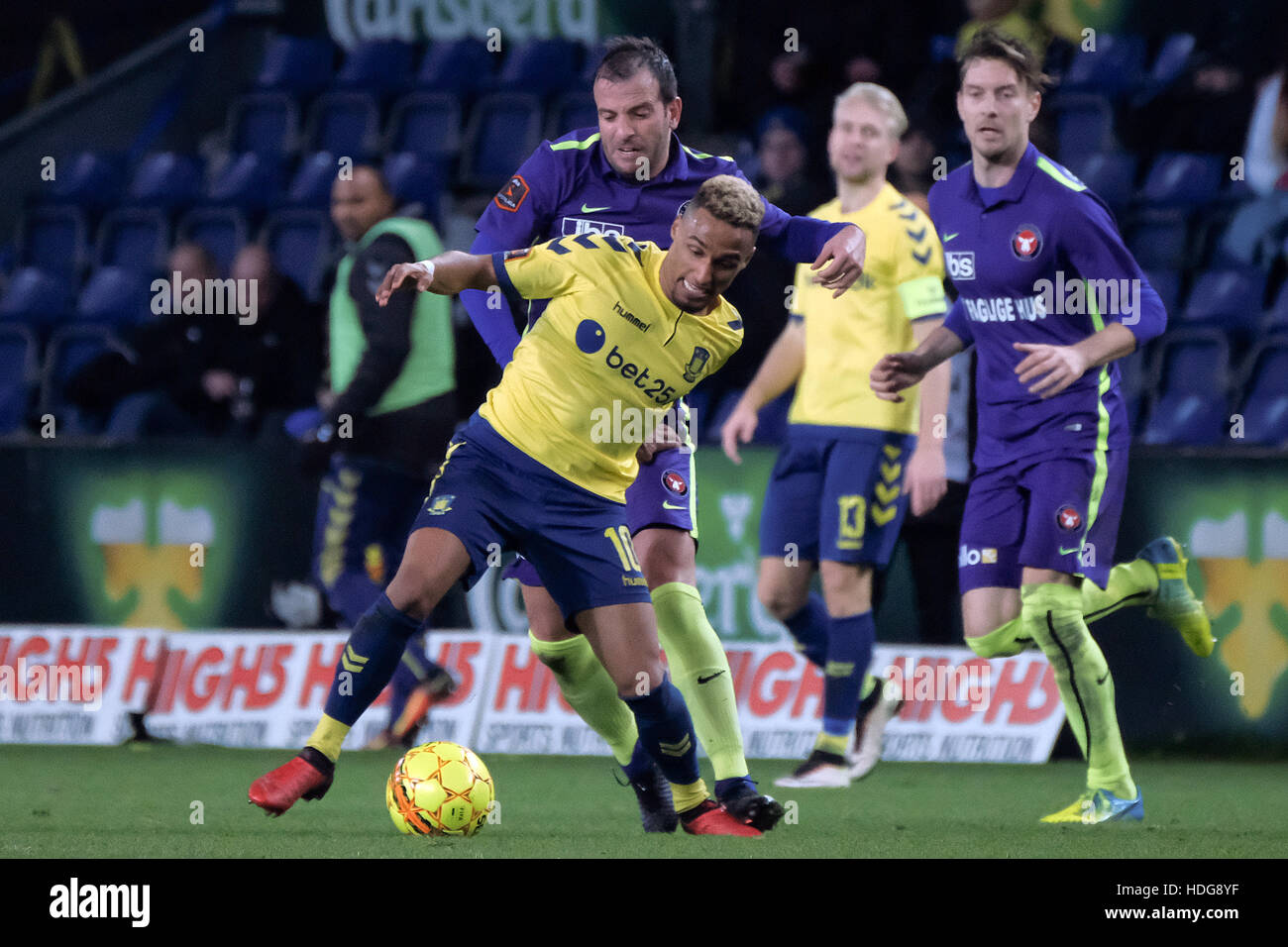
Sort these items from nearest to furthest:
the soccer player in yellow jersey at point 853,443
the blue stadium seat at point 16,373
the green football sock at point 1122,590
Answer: the green football sock at point 1122,590, the soccer player in yellow jersey at point 853,443, the blue stadium seat at point 16,373

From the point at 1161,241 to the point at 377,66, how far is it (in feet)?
17.9

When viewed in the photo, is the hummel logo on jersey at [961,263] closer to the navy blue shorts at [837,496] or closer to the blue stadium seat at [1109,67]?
the navy blue shorts at [837,496]

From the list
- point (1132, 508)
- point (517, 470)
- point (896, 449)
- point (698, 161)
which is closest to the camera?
point (517, 470)

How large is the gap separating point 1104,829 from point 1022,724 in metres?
2.63

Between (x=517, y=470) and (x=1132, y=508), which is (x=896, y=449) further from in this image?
(x=517, y=470)

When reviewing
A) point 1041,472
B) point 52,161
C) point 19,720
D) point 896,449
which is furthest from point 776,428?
point 52,161

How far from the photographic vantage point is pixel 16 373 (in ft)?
37.1

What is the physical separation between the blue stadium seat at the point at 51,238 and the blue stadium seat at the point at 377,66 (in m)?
1.93

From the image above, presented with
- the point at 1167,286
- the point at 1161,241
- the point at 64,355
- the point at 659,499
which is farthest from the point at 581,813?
the point at 64,355

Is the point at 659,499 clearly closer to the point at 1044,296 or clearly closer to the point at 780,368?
the point at 1044,296

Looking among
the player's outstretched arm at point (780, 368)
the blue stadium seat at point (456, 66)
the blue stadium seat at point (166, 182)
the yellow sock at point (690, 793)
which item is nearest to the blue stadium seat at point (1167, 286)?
the player's outstretched arm at point (780, 368)

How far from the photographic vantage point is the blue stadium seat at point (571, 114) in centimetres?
1124

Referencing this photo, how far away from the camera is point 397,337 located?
27.9 feet

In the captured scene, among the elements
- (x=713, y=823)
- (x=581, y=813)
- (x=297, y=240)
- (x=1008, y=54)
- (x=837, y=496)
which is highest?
(x=1008, y=54)
